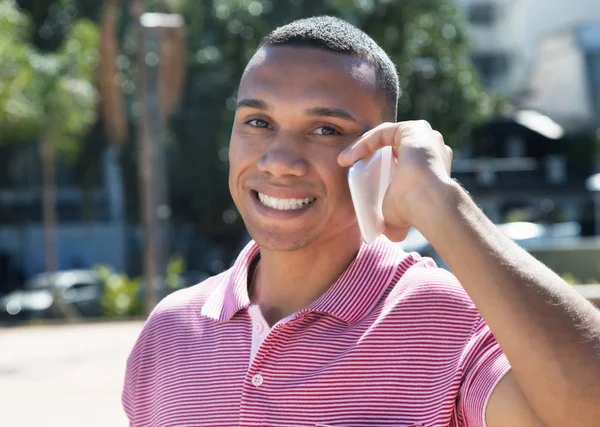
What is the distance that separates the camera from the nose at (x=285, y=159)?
222 centimetres

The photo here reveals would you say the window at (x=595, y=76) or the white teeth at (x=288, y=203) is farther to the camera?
the window at (x=595, y=76)

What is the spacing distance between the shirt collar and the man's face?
0.31 feet

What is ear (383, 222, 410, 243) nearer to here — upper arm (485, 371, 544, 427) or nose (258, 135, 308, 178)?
nose (258, 135, 308, 178)

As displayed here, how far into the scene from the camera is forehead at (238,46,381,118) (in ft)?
7.34

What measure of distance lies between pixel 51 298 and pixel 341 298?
22.6 meters

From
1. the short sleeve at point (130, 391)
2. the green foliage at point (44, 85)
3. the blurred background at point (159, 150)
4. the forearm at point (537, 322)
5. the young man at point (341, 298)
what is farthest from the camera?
the green foliage at point (44, 85)

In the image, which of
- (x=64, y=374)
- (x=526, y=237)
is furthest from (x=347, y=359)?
(x=526, y=237)

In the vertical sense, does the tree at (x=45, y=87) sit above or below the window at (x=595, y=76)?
above

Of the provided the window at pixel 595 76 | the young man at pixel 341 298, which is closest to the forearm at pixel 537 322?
the young man at pixel 341 298

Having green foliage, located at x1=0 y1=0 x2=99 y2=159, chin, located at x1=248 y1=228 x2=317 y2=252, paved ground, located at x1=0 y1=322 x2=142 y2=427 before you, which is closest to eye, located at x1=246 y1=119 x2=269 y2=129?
chin, located at x1=248 y1=228 x2=317 y2=252

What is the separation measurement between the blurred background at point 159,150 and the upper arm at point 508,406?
731cm

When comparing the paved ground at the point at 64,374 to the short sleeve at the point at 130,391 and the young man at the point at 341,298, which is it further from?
the young man at the point at 341,298

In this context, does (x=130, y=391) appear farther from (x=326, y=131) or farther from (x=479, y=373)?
(x=479, y=373)

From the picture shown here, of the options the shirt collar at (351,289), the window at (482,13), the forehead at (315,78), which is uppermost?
the forehead at (315,78)
